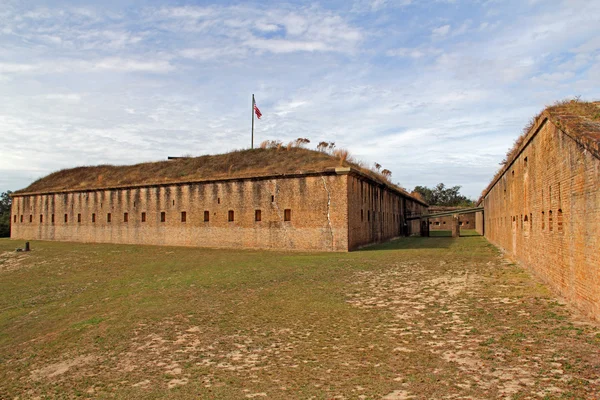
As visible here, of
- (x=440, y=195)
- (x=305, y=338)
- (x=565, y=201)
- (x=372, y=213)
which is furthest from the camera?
(x=440, y=195)

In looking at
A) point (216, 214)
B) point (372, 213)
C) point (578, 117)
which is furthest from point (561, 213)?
point (216, 214)

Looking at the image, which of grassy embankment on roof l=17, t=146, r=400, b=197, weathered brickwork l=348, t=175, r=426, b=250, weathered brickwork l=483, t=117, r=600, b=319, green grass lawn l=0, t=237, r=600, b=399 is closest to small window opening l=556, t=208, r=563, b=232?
weathered brickwork l=483, t=117, r=600, b=319

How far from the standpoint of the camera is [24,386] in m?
6.09

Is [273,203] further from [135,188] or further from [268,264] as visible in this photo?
[135,188]

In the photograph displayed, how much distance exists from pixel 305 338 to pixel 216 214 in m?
18.7

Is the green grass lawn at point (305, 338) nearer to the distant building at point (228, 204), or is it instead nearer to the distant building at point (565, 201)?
the distant building at point (565, 201)

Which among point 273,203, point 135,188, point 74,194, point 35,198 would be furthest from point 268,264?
point 35,198

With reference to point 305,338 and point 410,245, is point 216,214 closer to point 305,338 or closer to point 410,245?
point 410,245

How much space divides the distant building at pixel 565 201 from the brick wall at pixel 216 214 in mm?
10011

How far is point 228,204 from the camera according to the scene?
2438 centimetres

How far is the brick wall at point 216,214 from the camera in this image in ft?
68.8

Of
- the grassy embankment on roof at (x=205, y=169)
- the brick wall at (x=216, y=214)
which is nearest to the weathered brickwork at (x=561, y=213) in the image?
the brick wall at (x=216, y=214)

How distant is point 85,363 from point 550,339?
6.78m

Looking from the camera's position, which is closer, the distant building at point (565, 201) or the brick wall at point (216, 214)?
the distant building at point (565, 201)
